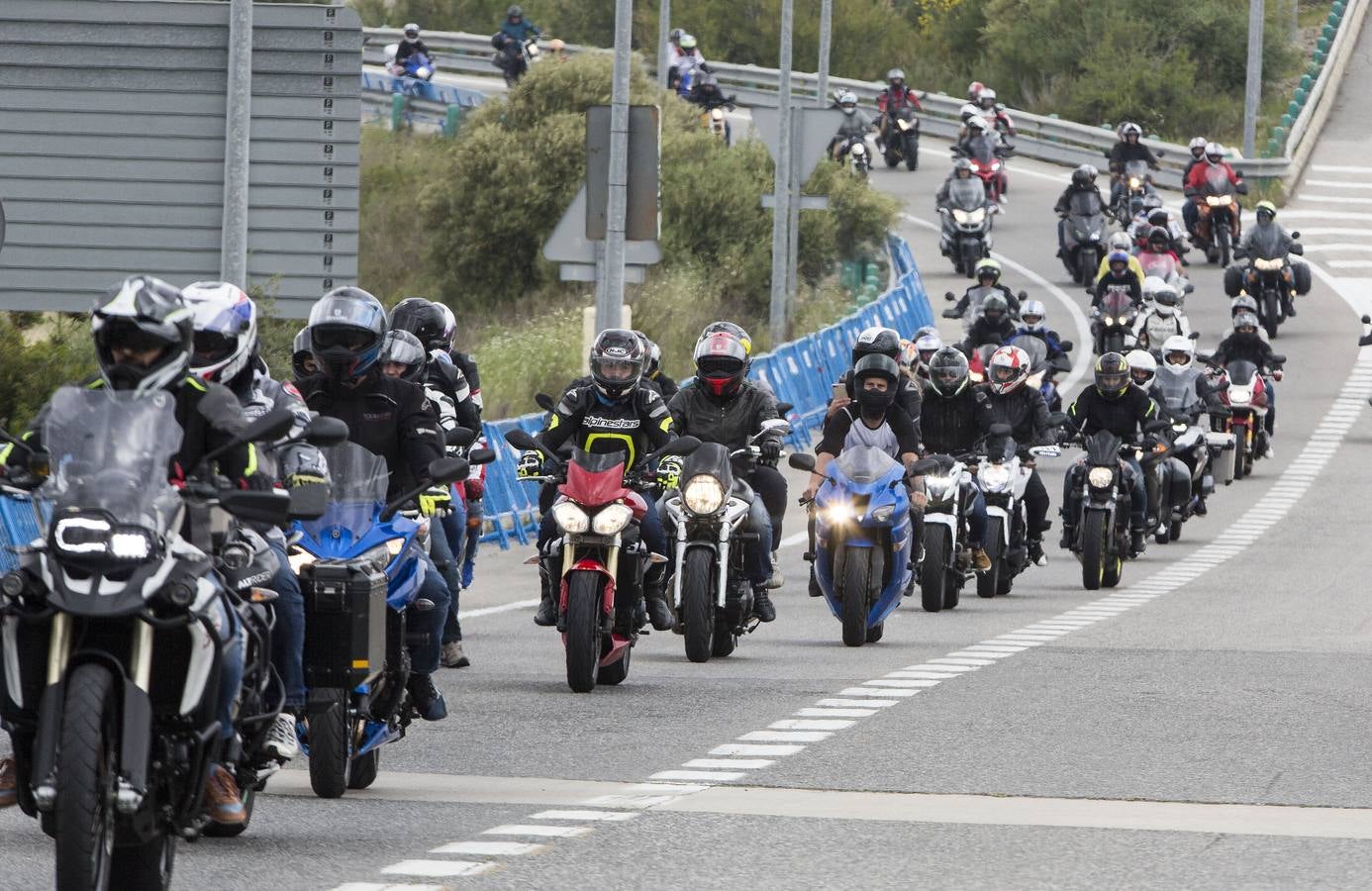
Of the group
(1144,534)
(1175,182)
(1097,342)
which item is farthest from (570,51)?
(1144,534)

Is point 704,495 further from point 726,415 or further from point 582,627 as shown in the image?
point 582,627

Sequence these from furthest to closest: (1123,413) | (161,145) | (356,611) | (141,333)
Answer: (1123,413)
(161,145)
(356,611)
(141,333)

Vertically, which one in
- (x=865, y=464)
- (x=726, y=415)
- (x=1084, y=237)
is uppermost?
(x=1084, y=237)

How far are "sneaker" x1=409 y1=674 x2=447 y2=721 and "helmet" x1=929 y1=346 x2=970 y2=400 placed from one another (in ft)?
36.2

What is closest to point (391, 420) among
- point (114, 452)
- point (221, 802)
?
point (221, 802)

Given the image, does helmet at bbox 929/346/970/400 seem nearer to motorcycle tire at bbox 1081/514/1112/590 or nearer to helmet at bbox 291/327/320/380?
motorcycle tire at bbox 1081/514/1112/590

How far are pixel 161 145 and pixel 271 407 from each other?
34.8 ft

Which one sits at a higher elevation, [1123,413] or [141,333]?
[141,333]

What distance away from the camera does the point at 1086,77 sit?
76.2 metres

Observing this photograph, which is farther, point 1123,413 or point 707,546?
point 1123,413

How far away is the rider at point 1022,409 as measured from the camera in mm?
22281

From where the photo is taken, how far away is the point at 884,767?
436 inches

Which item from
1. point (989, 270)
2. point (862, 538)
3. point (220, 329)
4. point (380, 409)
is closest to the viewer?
point (220, 329)

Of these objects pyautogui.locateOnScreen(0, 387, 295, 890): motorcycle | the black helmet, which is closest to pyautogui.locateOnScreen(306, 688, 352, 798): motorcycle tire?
pyautogui.locateOnScreen(0, 387, 295, 890): motorcycle
